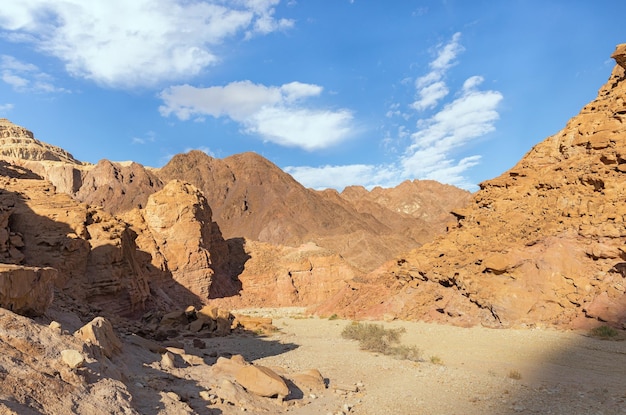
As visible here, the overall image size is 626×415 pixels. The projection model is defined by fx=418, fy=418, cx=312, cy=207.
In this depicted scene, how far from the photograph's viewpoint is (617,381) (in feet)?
29.1

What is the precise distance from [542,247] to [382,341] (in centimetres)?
859

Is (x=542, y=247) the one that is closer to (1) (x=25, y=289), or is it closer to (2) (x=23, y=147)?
(1) (x=25, y=289)

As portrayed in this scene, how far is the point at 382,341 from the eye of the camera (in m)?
15.4

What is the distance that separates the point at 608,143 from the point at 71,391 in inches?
862

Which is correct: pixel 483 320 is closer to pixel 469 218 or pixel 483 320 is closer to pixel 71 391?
pixel 469 218

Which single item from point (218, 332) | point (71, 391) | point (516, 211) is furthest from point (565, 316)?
point (71, 391)

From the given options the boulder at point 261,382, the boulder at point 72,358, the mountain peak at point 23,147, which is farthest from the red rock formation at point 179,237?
the mountain peak at point 23,147

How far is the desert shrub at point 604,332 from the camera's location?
1353 centimetres

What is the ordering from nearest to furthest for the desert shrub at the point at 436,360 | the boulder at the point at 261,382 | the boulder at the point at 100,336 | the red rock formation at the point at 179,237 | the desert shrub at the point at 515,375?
the boulder at the point at 100,336
the boulder at the point at 261,382
the desert shrub at the point at 515,375
the desert shrub at the point at 436,360
the red rock formation at the point at 179,237

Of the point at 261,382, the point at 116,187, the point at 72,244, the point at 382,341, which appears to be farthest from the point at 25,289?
the point at 116,187

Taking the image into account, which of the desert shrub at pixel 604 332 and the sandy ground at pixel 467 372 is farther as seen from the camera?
the desert shrub at pixel 604 332

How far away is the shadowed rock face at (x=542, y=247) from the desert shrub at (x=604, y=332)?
0.66 meters

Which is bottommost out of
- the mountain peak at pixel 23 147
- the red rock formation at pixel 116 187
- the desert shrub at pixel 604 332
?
the desert shrub at pixel 604 332

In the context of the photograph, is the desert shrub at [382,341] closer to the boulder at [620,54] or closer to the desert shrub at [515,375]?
the desert shrub at [515,375]
